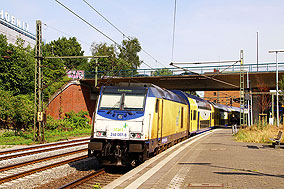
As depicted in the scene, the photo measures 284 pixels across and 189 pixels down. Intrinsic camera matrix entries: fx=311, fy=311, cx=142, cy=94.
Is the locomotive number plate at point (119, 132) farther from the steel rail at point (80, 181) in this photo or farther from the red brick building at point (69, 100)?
the red brick building at point (69, 100)

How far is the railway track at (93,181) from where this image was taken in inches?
353

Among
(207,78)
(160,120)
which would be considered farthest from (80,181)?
(207,78)

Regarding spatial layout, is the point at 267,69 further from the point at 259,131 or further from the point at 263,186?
the point at 263,186

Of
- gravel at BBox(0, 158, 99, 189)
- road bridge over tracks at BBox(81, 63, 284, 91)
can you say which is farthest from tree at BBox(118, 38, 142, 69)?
gravel at BBox(0, 158, 99, 189)

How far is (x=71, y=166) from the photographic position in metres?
12.3

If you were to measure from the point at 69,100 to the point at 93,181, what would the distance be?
1243 inches

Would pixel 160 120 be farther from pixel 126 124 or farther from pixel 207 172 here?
pixel 207 172

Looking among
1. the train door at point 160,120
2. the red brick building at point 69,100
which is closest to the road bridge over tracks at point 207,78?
the red brick building at point 69,100

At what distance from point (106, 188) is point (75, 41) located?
76.3 m

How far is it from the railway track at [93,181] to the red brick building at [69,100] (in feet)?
98.1

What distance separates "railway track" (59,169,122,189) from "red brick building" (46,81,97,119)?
29.9 metres

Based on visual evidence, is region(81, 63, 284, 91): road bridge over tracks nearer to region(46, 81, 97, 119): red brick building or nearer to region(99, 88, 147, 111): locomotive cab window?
region(46, 81, 97, 119): red brick building

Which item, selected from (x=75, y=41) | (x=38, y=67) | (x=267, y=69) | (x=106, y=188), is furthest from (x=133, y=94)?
(x=75, y=41)

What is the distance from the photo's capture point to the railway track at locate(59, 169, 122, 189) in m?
8.96
